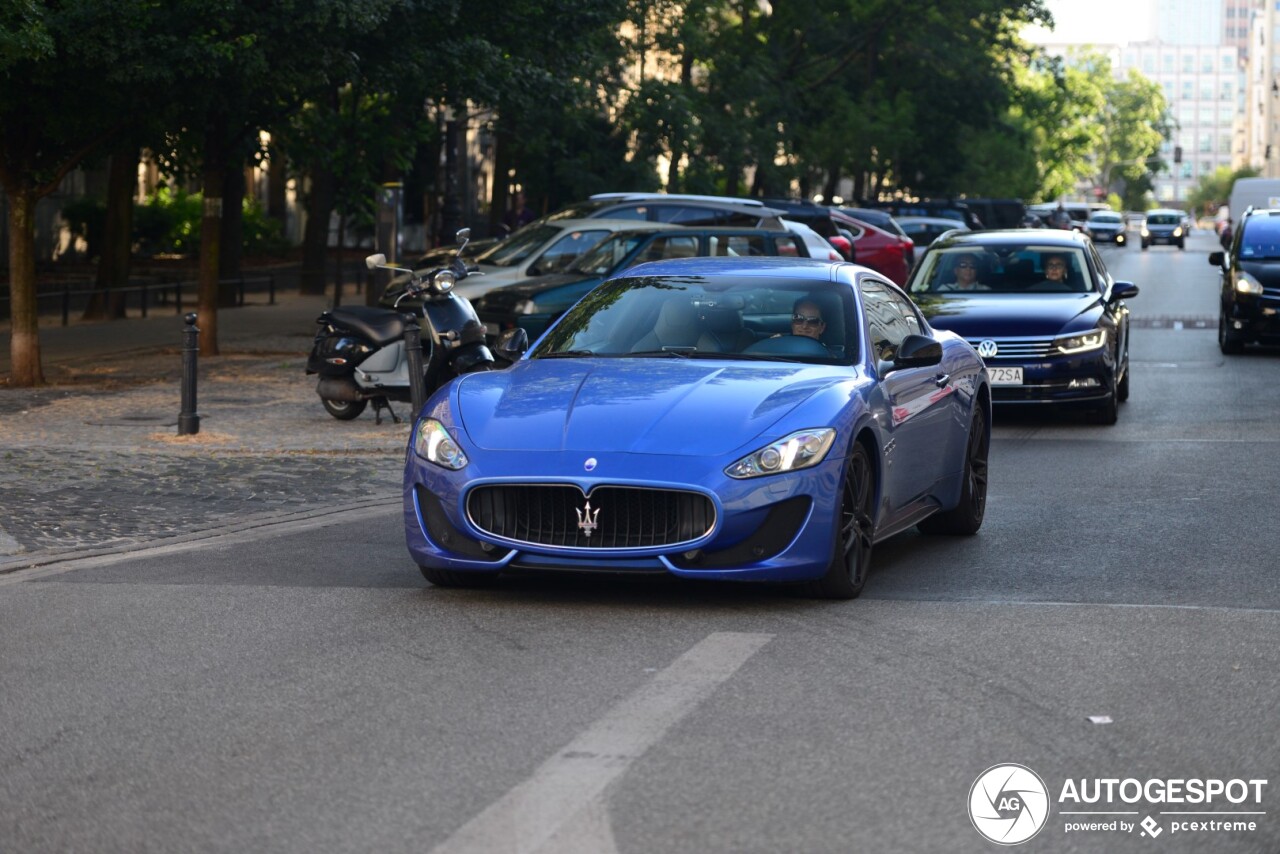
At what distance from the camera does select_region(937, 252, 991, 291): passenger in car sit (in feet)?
57.9

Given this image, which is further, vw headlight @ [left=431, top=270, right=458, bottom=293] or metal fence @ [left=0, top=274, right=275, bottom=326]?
metal fence @ [left=0, top=274, right=275, bottom=326]

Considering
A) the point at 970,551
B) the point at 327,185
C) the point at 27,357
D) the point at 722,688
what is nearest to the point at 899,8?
the point at 327,185

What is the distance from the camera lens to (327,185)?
35.1 m

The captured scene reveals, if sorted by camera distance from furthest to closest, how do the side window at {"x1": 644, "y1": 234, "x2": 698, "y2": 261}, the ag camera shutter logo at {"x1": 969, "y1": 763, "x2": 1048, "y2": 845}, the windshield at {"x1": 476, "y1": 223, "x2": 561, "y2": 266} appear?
the windshield at {"x1": 476, "y1": 223, "x2": 561, "y2": 266} → the side window at {"x1": 644, "y1": 234, "x2": 698, "y2": 261} → the ag camera shutter logo at {"x1": 969, "y1": 763, "x2": 1048, "y2": 845}

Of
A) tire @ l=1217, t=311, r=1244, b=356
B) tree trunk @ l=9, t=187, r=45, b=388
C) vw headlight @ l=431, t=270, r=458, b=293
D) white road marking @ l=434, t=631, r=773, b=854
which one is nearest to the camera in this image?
white road marking @ l=434, t=631, r=773, b=854

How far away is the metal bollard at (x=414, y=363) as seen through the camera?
50.1 feet

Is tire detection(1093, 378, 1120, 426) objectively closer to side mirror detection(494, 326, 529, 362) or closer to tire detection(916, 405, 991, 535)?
tire detection(916, 405, 991, 535)

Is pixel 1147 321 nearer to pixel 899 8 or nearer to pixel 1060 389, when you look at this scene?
pixel 1060 389

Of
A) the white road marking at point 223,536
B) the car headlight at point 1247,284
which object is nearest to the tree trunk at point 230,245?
the car headlight at point 1247,284

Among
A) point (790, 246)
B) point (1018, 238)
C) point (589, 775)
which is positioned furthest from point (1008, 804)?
point (790, 246)

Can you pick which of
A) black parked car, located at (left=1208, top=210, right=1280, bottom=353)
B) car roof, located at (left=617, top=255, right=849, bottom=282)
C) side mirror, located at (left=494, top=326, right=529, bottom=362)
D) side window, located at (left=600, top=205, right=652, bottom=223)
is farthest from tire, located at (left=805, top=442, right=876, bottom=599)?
side window, located at (left=600, top=205, right=652, bottom=223)

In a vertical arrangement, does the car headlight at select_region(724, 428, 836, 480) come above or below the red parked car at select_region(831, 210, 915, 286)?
below

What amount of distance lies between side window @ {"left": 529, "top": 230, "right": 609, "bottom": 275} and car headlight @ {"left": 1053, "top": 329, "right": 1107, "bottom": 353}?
8.05m

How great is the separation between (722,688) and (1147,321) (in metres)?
26.5
